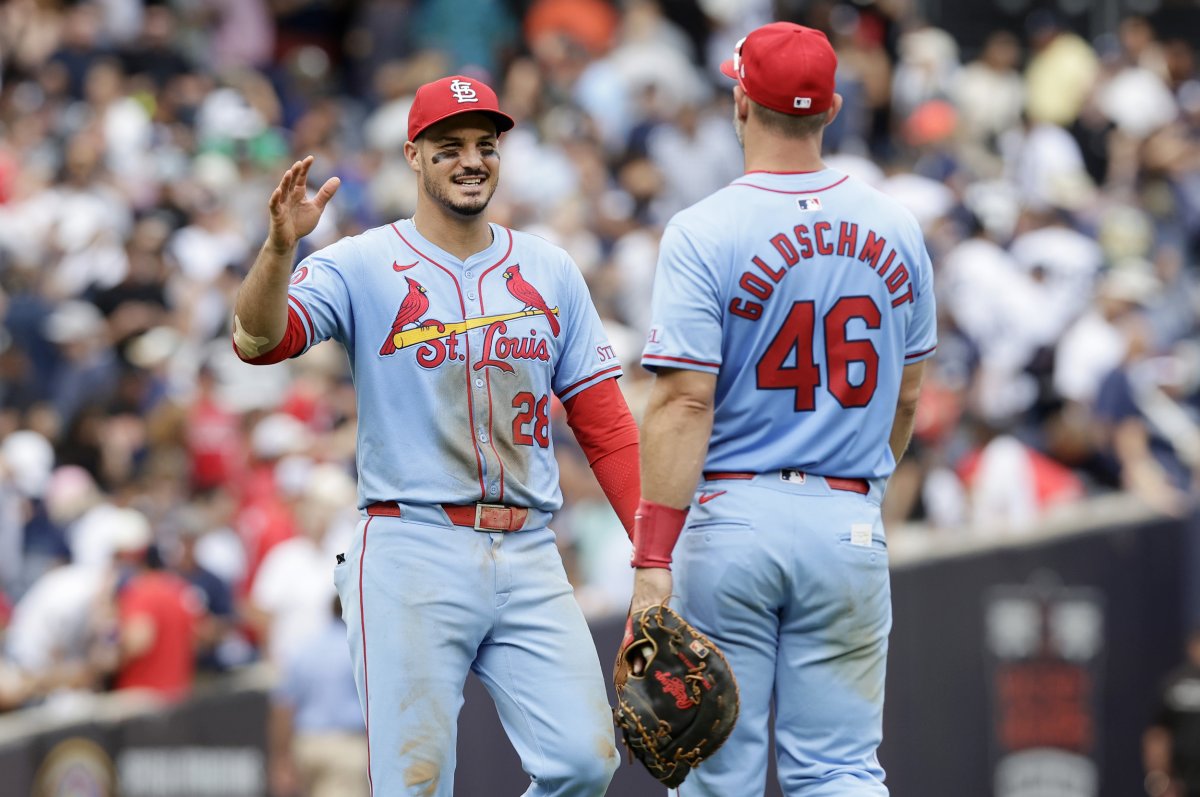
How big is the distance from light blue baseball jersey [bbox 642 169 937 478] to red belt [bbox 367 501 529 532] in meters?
0.55

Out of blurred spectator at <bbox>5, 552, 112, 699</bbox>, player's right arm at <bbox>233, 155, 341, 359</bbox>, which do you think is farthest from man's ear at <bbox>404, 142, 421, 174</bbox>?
blurred spectator at <bbox>5, 552, 112, 699</bbox>

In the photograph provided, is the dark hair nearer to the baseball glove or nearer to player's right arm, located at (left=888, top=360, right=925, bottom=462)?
player's right arm, located at (left=888, top=360, right=925, bottom=462)

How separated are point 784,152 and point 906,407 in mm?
829

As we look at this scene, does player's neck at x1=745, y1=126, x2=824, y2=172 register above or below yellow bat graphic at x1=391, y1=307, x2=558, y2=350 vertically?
above

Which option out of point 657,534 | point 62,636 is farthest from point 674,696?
point 62,636

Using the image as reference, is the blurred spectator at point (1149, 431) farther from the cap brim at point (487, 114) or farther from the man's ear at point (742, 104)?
the cap brim at point (487, 114)

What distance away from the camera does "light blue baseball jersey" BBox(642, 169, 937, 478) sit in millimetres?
5609

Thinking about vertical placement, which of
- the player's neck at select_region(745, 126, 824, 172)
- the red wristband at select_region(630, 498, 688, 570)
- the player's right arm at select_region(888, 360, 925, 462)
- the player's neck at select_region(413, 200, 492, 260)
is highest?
the player's neck at select_region(745, 126, 824, 172)

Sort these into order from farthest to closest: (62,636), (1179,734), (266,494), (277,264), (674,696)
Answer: (266,494) < (62,636) < (1179,734) < (674,696) < (277,264)

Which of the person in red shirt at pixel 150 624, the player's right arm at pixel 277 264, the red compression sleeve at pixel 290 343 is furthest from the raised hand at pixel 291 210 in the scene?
the person in red shirt at pixel 150 624

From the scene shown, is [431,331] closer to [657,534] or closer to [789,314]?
[657,534]

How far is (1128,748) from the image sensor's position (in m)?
12.0

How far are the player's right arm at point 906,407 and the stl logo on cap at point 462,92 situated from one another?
1.41 m

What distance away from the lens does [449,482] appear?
5648 millimetres
